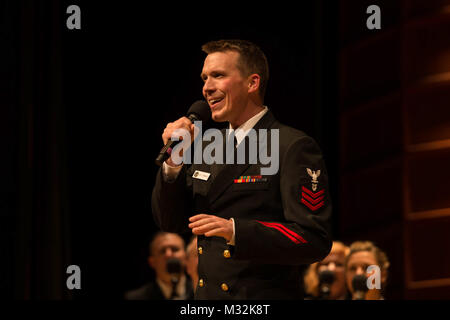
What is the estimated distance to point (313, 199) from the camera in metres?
1.79

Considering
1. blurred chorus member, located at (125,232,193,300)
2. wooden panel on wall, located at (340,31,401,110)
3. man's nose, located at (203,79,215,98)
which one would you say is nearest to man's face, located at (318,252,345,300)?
blurred chorus member, located at (125,232,193,300)

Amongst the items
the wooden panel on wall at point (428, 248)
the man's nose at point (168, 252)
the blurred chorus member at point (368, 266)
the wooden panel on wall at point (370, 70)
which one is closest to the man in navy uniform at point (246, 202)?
the blurred chorus member at point (368, 266)

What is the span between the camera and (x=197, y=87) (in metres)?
3.66

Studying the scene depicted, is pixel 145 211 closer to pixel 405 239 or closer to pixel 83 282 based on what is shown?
pixel 83 282

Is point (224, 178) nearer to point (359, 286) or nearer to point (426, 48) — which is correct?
point (359, 286)

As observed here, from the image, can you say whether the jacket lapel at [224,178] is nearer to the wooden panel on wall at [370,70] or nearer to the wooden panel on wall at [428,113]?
the wooden panel on wall at [428,113]

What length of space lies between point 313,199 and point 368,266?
68.8 inches

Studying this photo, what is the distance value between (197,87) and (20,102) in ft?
3.33

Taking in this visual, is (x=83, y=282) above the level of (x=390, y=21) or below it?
below

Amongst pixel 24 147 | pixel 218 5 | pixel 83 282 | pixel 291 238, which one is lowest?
pixel 83 282

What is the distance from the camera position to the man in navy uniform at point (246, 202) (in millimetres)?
1709

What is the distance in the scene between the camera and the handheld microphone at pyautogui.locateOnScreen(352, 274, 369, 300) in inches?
123

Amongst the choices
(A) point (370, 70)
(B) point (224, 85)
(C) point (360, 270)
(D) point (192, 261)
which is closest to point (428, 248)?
(C) point (360, 270)

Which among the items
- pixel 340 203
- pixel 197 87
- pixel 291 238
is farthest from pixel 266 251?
pixel 340 203
